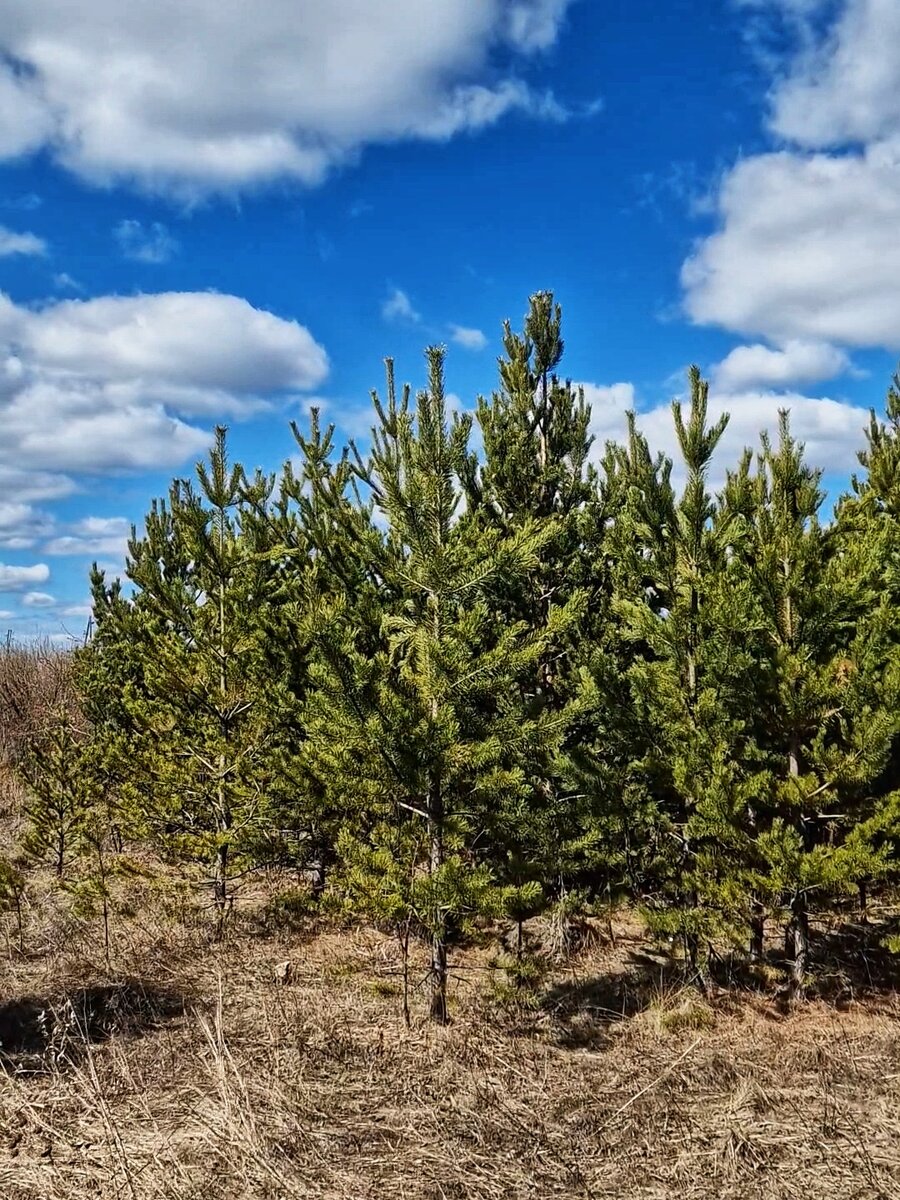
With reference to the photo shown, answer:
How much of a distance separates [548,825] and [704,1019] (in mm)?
2224

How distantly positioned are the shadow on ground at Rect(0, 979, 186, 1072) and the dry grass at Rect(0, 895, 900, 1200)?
3 cm

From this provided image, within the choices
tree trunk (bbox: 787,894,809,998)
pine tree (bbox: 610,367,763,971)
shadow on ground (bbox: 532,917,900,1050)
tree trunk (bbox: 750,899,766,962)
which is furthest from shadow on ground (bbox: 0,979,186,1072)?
tree trunk (bbox: 787,894,809,998)

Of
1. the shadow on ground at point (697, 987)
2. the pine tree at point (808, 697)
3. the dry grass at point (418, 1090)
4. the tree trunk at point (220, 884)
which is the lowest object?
the shadow on ground at point (697, 987)

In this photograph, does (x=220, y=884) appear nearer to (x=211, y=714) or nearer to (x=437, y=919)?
(x=211, y=714)

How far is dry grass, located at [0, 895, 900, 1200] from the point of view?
15.0ft

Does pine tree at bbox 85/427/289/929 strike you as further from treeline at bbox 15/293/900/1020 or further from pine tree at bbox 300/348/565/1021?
pine tree at bbox 300/348/565/1021

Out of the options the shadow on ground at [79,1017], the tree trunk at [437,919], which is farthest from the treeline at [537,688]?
the shadow on ground at [79,1017]

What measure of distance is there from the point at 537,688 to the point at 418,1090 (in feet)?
15.7

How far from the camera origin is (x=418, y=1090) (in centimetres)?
580

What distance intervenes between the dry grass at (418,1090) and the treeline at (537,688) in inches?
34.5

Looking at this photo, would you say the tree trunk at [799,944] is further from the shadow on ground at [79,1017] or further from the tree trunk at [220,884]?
the tree trunk at [220,884]

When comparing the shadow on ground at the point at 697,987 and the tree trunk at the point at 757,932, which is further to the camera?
the tree trunk at the point at 757,932

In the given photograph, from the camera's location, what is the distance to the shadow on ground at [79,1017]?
6383 millimetres

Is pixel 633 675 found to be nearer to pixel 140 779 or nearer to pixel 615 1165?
pixel 615 1165
